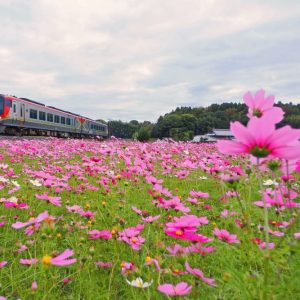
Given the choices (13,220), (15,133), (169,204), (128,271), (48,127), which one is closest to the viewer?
(128,271)

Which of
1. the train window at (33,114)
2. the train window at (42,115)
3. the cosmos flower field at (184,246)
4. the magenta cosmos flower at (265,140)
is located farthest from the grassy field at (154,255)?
the train window at (42,115)

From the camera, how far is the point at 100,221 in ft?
7.96

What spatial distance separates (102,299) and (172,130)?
4746 cm

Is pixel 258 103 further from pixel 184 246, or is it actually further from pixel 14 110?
pixel 14 110

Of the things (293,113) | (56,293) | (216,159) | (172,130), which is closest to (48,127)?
(216,159)

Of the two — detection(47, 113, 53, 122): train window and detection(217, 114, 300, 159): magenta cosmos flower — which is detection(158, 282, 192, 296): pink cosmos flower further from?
detection(47, 113, 53, 122): train window

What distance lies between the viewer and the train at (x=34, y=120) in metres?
15.5

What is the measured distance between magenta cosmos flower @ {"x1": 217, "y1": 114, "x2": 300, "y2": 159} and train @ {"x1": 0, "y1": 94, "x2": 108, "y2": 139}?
1588 cm

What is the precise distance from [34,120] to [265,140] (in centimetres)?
1852

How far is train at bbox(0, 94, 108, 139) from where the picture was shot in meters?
15.5

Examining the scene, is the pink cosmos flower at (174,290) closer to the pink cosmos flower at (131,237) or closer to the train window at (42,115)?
the pink cosmos flower at (131,237)

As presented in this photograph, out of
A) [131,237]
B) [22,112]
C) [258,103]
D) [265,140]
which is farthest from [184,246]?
[22,112]

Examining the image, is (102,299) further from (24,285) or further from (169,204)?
(169,204)

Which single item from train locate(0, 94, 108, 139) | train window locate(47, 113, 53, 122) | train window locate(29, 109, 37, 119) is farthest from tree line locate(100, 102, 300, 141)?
train window locate(29, 109, 37, 119)
